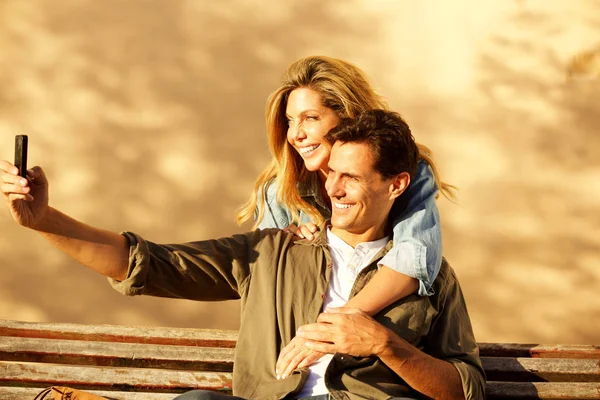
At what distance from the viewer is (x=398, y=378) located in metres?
3.65

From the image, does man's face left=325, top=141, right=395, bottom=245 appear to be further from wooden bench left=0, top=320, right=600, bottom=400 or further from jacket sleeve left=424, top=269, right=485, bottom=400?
wooden bench left=0, top=320, right=600, bottom=400

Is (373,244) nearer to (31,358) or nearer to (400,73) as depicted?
(31,358)

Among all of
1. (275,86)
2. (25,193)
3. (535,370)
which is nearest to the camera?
(25,193)

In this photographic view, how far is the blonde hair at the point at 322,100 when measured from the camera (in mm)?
4090

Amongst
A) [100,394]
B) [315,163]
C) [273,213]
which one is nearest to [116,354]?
[100,394]

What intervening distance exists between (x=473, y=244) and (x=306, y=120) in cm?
221

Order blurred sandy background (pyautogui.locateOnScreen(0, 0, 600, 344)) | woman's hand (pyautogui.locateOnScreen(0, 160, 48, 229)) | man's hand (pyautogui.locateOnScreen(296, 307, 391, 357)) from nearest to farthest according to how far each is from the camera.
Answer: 1. woman's hand (pyautogui.locateOnScreen(0, 160, 48, 229))
2. man's hand (pyautogui.locateOnScreen(296, 307, 391, 357))
3. blurred sandy background (pyautogui.locateOnScreen(0, 0, 600, 344))

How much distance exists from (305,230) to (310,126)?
1.42 ft

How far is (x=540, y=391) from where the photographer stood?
4.14 metres

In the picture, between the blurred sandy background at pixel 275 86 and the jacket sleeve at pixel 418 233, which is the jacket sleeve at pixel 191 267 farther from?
the blurred sandy background at pixel 275 86

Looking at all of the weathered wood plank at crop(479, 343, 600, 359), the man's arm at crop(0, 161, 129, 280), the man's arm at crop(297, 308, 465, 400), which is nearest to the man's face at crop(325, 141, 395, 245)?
the man's arm at crop(297, 308, 465, 400)

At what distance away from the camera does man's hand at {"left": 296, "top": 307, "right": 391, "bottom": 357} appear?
345 cm

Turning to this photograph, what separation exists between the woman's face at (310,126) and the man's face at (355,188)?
0.77ft

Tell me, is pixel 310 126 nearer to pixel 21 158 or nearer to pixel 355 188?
pixel 355 188
